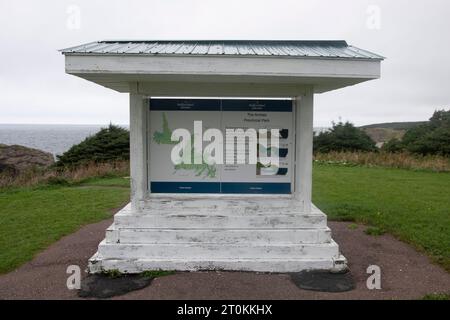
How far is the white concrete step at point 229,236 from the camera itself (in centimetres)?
634

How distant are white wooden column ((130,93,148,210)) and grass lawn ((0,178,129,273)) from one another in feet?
7.17

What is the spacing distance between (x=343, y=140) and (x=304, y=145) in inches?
918

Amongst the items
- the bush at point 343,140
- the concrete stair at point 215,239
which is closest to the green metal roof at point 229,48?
the concrete stair at point 215,239

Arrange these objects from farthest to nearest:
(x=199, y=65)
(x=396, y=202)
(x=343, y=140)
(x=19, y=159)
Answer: (x=343, y=140)
(x=19, y=159)
(x=396, y=202)
(x=199, y=65)

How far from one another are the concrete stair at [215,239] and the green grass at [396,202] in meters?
Answer: 2.12

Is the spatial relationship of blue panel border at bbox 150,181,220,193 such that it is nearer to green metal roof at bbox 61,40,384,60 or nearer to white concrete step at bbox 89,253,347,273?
white concrete step at bbox 89,253,347,273

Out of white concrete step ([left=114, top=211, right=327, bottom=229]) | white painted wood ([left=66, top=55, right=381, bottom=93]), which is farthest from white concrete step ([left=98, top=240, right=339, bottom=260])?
white painted wood ([left=66, top=55, right=381, bottom=93])

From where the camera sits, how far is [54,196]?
13039 millimetres

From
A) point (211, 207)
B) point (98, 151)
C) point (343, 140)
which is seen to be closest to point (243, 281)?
point (211, 207)

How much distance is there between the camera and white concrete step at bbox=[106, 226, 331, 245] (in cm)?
634

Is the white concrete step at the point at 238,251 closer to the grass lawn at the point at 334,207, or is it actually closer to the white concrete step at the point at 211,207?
the white concrete step at the point at 211,207

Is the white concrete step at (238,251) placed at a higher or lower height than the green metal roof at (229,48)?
lower

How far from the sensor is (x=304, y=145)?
6695mm

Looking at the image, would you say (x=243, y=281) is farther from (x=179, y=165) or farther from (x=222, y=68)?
(x=222, y=68)
